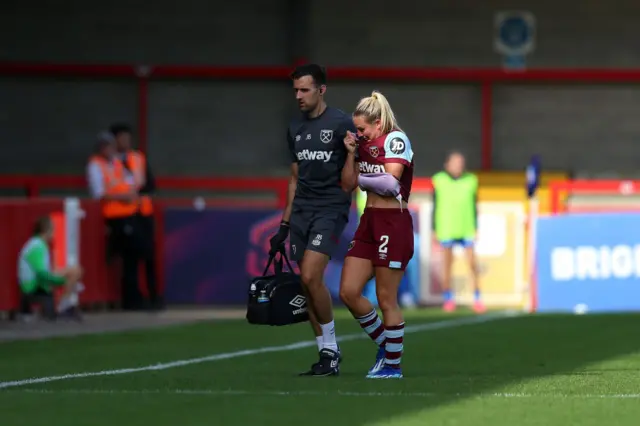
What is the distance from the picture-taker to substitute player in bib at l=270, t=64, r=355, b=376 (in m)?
11.2

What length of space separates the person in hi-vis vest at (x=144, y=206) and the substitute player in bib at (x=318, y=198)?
32.3ft

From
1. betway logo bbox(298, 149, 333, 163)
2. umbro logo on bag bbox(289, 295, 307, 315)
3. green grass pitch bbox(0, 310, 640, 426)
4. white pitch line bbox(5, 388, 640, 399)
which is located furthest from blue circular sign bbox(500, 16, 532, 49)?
white pitch line bbox(5, 388, 640, 399)

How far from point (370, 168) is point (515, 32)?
20326 millimetres

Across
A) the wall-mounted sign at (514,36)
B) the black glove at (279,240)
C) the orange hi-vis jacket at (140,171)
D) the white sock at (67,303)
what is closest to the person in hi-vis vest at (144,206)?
the orange hi-vis jacket at (140,171)

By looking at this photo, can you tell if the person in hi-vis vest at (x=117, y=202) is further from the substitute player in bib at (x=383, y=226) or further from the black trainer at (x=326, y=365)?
the substitute player in bib at (x=383, y=226)

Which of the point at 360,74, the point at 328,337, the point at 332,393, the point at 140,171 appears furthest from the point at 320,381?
the point at 360,74

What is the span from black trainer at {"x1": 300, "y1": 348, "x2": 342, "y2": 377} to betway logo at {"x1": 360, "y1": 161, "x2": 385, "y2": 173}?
1253 mm

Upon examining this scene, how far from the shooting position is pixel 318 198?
11320 mm

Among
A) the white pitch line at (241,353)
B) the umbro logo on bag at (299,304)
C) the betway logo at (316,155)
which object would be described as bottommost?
the white pitch line at (241,353)

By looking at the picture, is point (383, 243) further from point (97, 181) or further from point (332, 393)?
point (97, 181)

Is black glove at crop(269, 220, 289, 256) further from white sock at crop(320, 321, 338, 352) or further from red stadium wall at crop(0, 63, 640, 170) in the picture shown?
red stadium wall at crop(0, 63, 640, 170)

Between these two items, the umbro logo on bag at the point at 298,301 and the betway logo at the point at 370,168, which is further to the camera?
the umbro logo on bag at the point at 298,301

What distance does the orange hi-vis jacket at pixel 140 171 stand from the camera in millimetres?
21422

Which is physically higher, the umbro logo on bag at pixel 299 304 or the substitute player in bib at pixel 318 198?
the substitute player in bib at pixel 318 198
